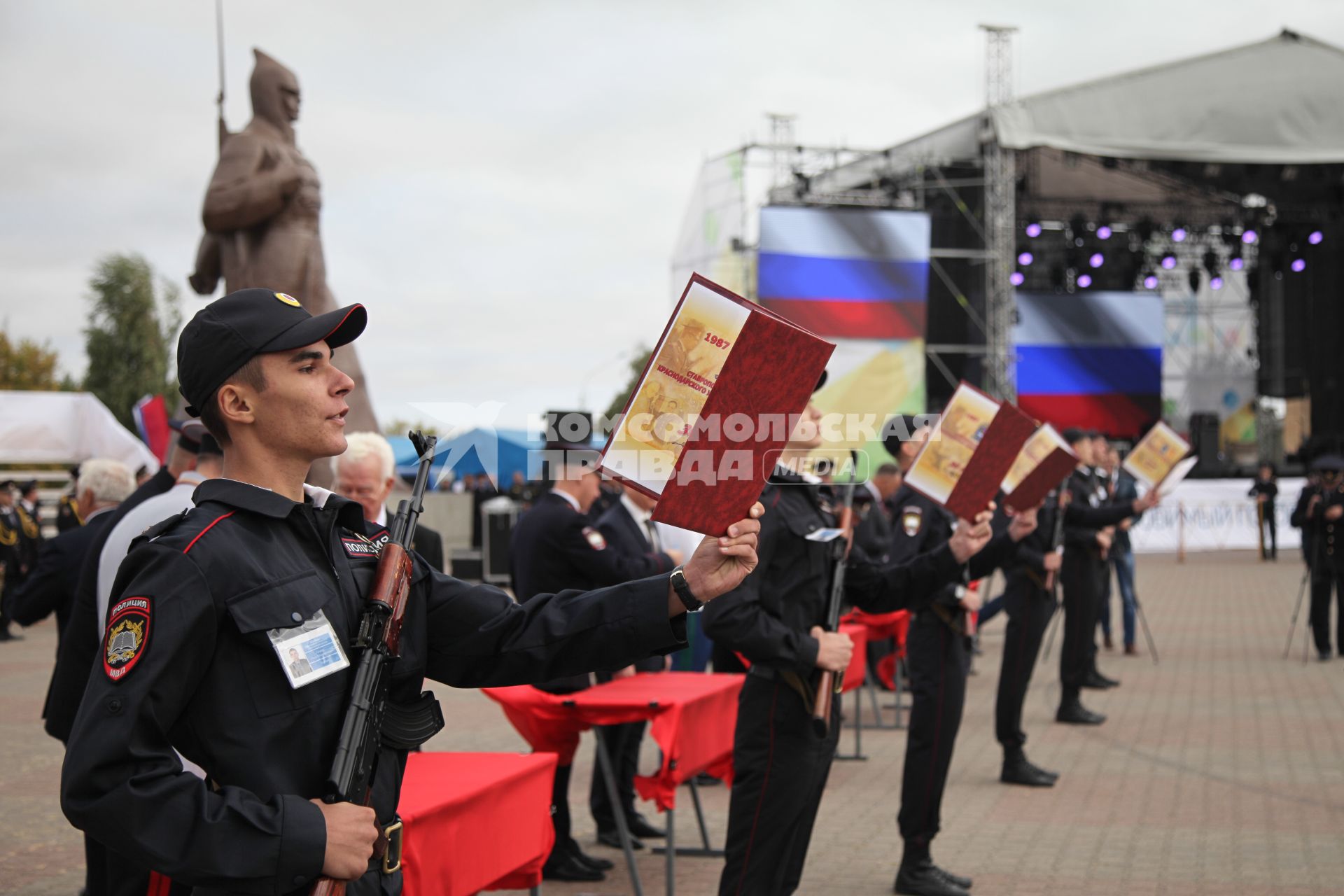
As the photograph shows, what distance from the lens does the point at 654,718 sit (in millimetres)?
5188

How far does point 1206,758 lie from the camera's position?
8.45 meters

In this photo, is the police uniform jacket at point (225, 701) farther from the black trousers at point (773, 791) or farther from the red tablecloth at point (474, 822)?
the black trousers at point (773, 791)

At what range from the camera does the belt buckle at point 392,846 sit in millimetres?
2183

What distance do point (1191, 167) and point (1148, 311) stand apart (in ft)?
10.9

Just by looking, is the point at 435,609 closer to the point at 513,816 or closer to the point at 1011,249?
the point at 513,816

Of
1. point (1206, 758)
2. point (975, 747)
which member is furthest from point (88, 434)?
point (1206, 758)

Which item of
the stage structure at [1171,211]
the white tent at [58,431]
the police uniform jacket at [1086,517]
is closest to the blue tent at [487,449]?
the white tent at [58,431]

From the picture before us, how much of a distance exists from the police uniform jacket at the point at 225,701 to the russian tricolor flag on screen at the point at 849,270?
20481 mm

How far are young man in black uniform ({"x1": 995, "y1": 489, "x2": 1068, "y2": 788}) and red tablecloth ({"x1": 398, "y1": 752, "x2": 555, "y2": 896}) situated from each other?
4441mm

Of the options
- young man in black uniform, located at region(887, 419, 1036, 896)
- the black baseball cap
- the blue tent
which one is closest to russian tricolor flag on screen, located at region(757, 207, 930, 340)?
the blue tent

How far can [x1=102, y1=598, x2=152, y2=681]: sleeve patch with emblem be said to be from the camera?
1.90 meters

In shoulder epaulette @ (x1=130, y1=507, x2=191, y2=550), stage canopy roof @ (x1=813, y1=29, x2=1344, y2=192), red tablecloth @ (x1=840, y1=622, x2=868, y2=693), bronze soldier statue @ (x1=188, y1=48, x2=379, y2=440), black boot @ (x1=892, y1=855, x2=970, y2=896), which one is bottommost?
black boot @ (x1=892, y1=855, x2=970, y2=896)

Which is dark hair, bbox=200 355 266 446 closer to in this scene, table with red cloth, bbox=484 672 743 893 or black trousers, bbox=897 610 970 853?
table with red cloth, bbox=484 672 743 893

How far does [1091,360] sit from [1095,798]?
820 inches
